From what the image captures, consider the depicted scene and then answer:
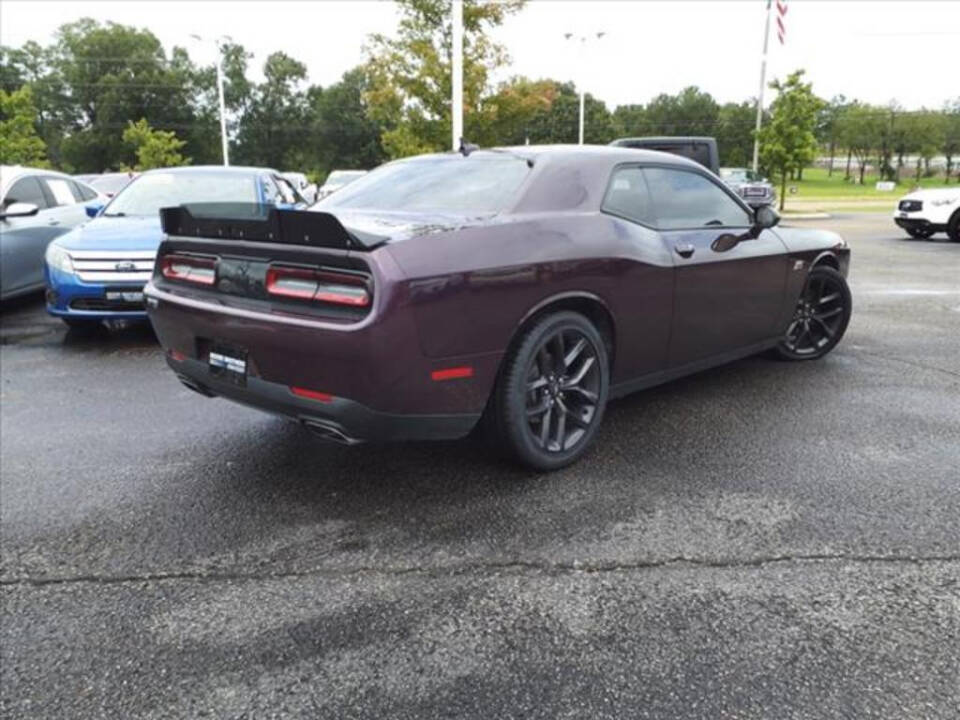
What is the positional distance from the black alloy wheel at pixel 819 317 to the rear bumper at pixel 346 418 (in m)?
3.37

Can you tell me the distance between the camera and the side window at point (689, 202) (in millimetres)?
4195

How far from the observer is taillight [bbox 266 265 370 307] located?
2.93m

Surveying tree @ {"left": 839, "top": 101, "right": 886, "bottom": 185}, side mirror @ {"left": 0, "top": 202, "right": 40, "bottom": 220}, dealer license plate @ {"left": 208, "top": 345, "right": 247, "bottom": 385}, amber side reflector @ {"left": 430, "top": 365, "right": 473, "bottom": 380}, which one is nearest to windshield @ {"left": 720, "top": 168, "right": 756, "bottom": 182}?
side mirror @ {"left": 0, "top": 202, "right": 40, "bottom": 220}

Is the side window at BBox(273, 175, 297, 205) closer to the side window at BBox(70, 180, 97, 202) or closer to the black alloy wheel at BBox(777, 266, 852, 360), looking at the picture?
the side window at BBox(70, 180, 97, 202)

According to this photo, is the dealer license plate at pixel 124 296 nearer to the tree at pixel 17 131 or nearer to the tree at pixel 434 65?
the tree at pixel 434 65

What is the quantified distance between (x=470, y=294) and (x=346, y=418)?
69 cm

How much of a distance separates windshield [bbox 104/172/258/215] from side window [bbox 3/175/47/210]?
1.41 meters

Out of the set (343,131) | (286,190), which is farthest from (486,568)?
(343,131)

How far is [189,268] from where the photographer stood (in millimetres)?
3631

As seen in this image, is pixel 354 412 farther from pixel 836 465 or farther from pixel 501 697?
pixel 836 465

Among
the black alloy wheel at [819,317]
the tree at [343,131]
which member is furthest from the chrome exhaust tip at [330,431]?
the tree at [343,131]

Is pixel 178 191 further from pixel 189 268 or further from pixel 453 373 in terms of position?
pixel 453 373

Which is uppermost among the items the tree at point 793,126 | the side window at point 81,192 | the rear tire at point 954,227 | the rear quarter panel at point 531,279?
the tree at point 793,126

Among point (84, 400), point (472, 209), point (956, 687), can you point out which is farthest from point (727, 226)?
point (84, 400)
